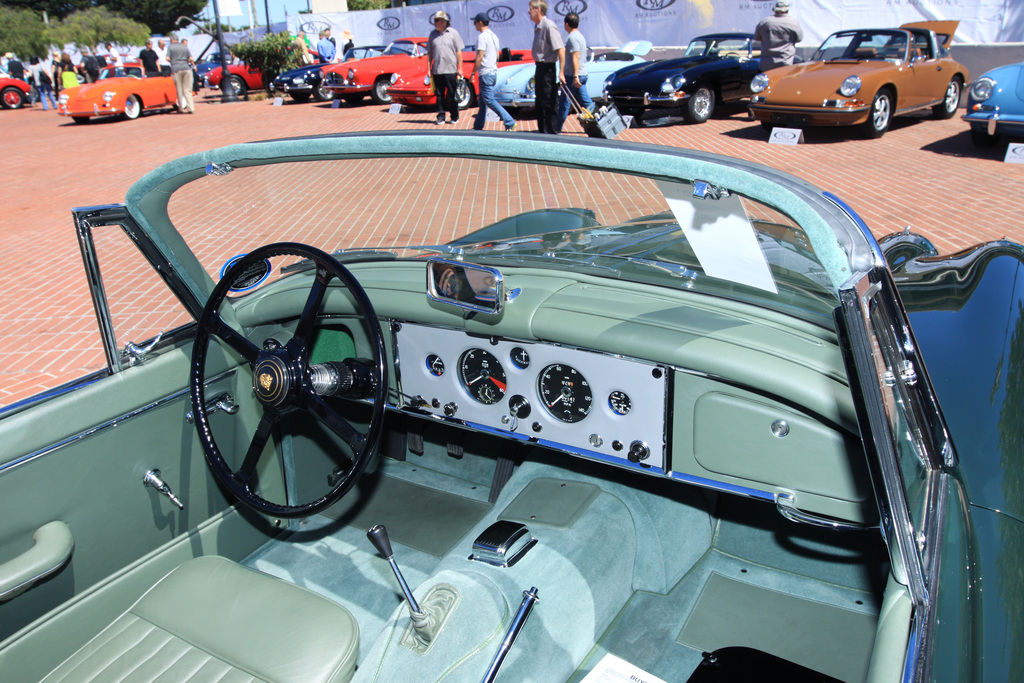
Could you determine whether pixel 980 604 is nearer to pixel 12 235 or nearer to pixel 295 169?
pixel 295 169

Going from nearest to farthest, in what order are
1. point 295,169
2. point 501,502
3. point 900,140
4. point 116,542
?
point 295,169, point 116,542, point 501,502, point 900,140

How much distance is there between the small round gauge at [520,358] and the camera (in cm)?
223

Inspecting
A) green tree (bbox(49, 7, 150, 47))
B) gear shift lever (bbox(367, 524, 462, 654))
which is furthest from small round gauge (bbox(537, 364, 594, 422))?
green tree (bbox(49, 7, 150, 47))

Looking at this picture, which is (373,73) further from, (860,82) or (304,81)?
(860,82)

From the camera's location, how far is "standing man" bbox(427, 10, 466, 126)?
1126 cm

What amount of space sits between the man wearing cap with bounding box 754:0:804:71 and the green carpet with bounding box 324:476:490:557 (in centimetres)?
1043

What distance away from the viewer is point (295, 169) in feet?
7.09

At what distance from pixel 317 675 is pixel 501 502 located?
965mm

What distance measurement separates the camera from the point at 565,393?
223 cm

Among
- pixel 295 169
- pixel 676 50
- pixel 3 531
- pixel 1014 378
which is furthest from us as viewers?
pixel 676 50

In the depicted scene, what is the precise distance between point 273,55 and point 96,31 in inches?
819

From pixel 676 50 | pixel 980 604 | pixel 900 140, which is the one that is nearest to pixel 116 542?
pixel 980 604

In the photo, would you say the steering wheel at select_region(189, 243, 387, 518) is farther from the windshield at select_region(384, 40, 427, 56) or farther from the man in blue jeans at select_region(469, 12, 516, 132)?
the windshield at select_region(384, 40, 427, 56)

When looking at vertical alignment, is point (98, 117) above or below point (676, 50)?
below
